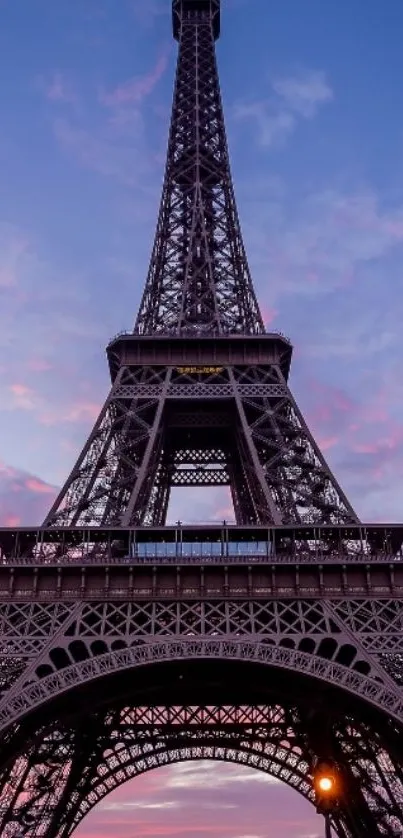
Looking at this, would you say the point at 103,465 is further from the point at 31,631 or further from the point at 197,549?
the point at 31,631

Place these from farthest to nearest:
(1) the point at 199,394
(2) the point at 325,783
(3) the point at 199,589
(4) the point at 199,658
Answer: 1. (1) the point at 199,394
2. (3) the point at 199,589
3. (4) the point at 199,658
4. (2) the point at 325,783

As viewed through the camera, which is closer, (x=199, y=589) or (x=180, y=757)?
(x=199, y=589)

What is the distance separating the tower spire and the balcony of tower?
1032 mm

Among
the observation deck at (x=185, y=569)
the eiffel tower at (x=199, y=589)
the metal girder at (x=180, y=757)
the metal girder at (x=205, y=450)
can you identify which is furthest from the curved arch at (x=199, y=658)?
the metal girder at (x=180, y=757)

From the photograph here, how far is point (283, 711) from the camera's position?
136 ft

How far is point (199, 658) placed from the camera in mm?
27328

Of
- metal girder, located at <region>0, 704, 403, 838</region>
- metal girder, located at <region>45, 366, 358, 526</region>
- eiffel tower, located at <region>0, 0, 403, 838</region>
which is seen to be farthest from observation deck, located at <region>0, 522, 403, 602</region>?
metal girder, located at <region>0, 704, 403, 838</region>

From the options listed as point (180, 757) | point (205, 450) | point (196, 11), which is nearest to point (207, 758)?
point (180, 757)

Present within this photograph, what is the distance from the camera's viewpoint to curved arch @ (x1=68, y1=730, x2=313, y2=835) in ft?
142

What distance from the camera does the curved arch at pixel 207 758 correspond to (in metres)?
43.4

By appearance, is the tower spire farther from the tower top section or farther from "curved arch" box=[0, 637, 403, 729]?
"curved arch" box=[0, 637, 403, 729]

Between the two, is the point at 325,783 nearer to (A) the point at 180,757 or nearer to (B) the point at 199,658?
(B) the point at 199,658

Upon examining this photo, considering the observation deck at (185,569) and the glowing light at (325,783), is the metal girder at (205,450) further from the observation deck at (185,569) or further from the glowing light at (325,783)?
the glowing light at (325,783)

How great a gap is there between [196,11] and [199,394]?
38.2m
